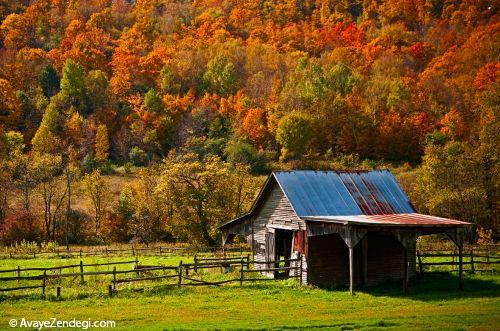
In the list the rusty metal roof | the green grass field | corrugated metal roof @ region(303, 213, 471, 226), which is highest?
the rusty metal roof

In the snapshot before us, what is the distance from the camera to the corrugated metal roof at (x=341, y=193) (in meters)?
34.9

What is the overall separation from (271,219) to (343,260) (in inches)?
213

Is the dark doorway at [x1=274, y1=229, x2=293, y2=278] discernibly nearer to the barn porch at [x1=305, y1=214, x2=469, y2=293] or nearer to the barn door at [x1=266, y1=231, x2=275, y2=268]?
the barn door at [x1=266, y1=231, x2=275, y2=268]

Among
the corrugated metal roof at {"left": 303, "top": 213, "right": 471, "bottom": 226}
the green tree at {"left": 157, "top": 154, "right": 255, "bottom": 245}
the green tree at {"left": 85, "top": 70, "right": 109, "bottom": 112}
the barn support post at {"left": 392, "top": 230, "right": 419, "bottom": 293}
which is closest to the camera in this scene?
the corrugated metal roof at {"left": 303, "top": 213, "right": 471, "bottom": 226}

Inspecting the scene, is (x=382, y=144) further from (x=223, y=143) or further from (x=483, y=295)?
(x=483, y=295)

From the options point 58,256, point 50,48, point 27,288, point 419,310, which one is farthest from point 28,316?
point 50,48

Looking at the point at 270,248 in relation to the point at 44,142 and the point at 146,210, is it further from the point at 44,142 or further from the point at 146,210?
the point at 44,142

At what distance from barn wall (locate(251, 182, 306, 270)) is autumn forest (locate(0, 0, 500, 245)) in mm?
22814

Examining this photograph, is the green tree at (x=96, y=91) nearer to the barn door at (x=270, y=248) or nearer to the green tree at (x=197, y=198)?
the green tree at (x=197, y=198)

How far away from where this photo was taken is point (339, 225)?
102 ft

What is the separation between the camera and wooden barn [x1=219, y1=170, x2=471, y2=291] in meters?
31.7

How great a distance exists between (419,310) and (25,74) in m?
134

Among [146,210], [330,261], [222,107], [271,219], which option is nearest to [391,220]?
[330,261]

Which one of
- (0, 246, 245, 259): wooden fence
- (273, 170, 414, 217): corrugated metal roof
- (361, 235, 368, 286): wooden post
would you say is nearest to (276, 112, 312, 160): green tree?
(0, 246, 245, 259): wooden fence
